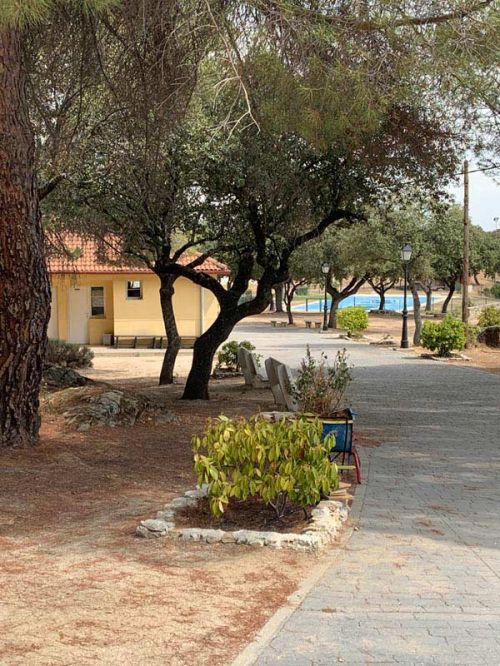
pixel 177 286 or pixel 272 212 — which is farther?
pixel 177 286

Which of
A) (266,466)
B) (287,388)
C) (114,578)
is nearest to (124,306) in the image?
(287,388)

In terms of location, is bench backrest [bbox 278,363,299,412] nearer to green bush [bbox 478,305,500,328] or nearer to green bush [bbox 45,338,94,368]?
green bush [bbox 45,338,94,368]

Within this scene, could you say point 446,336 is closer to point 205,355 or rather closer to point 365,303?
point 205,355

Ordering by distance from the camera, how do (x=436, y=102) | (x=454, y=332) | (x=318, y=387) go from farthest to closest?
1. (x=454, y=332)
2. (x=436, y=102)
3. (x=318, y=387)

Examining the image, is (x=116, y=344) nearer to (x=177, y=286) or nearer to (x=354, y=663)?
(x=177, y=286)

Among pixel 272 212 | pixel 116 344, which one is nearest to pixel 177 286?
pixel 116 344

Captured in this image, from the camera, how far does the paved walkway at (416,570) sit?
394cm

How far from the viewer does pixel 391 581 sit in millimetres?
4992

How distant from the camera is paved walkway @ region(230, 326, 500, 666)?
Result: 155 inches

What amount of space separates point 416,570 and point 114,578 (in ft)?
6.25

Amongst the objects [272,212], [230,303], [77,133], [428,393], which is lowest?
[428,393]

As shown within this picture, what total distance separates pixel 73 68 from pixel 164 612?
778cm

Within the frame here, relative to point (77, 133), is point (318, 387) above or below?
below

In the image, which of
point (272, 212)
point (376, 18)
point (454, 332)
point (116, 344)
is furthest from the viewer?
point (116, 344)
